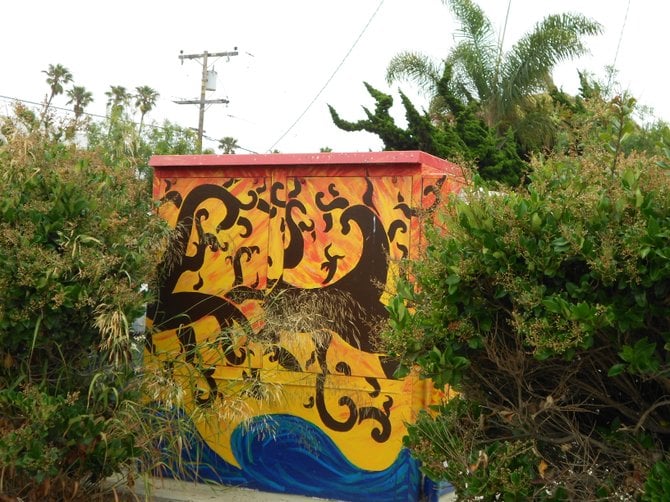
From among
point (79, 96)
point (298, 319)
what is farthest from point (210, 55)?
point (298, 319)

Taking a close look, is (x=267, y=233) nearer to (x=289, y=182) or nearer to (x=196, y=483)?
(x=289, y=182)

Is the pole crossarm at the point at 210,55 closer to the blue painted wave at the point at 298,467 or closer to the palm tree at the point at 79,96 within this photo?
the palm tree at the point at 79,96

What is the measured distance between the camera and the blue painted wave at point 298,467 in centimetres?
695

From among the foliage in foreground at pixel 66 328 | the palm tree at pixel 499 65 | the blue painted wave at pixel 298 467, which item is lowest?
the blue painted wave at pixel 298 467

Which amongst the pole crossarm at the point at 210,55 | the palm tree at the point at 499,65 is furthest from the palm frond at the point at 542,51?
the pole crossarm at the point at 210,55

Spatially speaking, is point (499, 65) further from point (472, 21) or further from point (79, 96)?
point (79, 96)

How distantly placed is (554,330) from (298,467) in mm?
3844

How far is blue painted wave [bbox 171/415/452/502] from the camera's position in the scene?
22.8 feet

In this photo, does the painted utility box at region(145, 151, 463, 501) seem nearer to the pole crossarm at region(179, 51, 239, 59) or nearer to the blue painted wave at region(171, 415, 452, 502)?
the blue painted wave at region(171, 415, 452, 502)

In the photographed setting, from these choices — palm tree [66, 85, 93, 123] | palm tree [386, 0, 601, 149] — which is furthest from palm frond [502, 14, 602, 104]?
palm tree [66, 85, 93, 123]

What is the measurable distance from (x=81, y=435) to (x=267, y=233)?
7.43 feet

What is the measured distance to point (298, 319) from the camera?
7098 millimetres

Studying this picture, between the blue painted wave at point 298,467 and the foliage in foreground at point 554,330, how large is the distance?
2.37m

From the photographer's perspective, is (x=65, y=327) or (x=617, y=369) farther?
(x=65, y=327)
